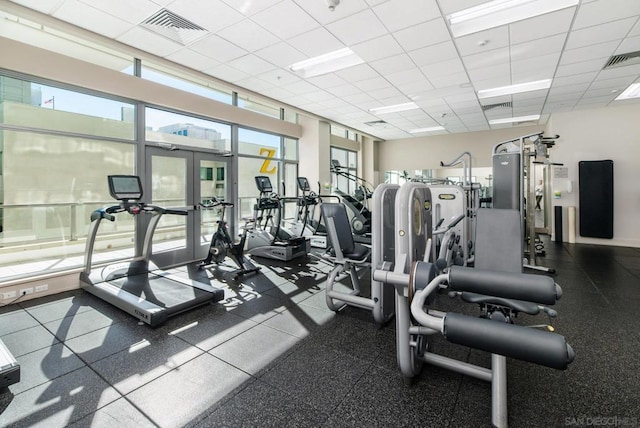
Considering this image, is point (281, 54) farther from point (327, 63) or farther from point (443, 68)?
point (443, 68)

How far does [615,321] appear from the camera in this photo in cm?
307

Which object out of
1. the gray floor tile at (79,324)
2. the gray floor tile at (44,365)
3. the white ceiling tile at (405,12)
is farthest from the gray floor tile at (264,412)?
the white ceiling tile at (405,12)

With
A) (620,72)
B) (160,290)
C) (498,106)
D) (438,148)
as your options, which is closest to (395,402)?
(160,290)

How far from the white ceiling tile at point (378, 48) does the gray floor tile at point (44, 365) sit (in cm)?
449

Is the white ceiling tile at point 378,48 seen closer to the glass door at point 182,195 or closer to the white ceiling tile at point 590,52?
the white ceiling tile at point 590,52

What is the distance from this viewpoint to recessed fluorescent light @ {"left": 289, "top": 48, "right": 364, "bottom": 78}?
4.59 m

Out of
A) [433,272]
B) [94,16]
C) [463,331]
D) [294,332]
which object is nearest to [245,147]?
[94,16]

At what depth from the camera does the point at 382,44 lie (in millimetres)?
4121

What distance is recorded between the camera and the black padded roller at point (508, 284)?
52.4 inches

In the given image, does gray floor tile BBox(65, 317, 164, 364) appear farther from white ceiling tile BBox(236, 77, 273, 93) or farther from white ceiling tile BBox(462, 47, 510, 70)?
white ceiling tile BBox(462, 47, 510, 70)

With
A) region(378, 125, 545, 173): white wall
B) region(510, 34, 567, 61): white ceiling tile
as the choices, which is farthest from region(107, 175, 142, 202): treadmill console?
region(378, 125, 545, 173): white wall

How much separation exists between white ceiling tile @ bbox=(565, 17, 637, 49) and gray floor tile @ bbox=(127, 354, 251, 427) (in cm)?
525

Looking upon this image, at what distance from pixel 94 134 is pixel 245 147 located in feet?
9.26

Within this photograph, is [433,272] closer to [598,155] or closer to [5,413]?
[5,413]
